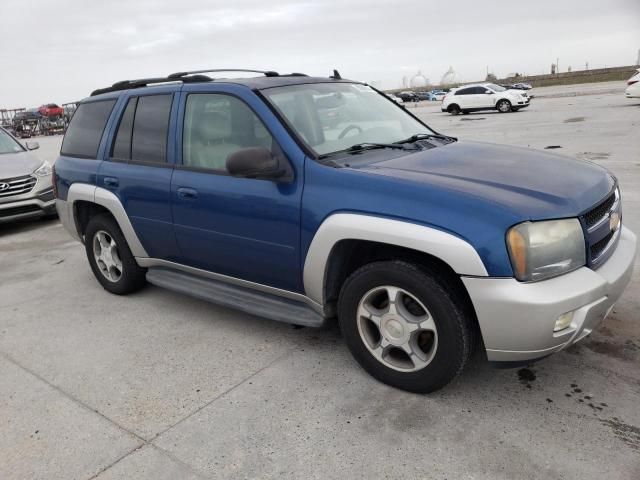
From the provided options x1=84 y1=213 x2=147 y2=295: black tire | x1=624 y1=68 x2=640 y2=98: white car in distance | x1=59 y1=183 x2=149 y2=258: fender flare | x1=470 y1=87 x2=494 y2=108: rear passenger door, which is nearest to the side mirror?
x1=59 y1=183 x2=149 y2=258: fender flare

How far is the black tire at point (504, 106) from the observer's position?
2546cm

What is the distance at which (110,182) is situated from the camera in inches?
173

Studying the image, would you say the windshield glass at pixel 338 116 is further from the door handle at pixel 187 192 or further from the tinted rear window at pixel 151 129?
the tinted rear window at pixel 151 129

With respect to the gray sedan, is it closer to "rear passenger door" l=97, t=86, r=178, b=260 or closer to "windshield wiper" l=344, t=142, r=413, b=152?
"rear passenger door" l=97, t=86, r=178, b=260

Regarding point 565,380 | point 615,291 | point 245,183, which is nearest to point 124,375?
point 245,183

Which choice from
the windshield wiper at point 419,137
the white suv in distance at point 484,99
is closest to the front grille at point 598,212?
the windshield wiper at point 419,137

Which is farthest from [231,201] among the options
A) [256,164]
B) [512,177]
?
[512,177]

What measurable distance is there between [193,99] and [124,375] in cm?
193

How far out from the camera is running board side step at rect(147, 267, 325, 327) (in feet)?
11.0

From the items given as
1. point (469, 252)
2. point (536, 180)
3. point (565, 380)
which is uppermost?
point (536, 180)

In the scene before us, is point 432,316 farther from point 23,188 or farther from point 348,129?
point 23,188

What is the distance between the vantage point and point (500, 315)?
2549 mm

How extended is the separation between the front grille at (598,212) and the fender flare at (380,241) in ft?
2.25

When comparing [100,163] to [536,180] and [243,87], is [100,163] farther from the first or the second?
[536,180]
